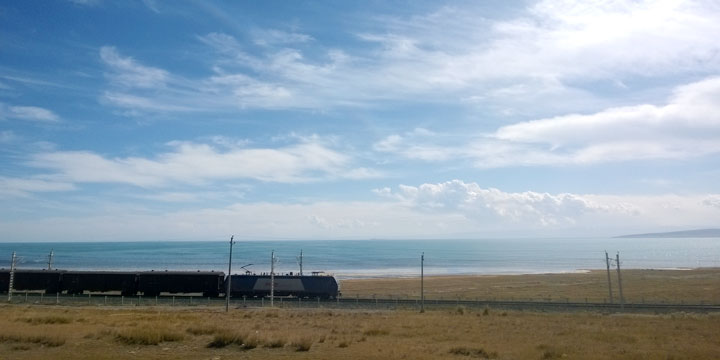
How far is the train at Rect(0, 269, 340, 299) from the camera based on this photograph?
203ft

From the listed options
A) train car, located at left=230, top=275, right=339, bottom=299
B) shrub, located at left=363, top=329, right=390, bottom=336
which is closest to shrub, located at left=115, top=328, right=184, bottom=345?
shrub, located at left=363, top=329, right=390, bottom=336

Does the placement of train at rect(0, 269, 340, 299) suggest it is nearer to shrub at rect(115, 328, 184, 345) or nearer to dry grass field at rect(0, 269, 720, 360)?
dry grass field at rect(0, 269, 720, 360)

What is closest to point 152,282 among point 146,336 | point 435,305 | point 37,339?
point 435,305

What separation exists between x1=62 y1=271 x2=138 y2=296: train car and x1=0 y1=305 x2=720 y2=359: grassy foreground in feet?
91.3

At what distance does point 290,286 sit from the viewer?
61625 millimetres

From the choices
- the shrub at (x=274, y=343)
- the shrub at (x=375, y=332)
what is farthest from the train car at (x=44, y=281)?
the shrub at (x=274, y=343)

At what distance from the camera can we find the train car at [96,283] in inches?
2488

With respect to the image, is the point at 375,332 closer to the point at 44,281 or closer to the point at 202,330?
the point at 202,330

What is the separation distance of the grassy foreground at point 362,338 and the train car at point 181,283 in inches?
1009

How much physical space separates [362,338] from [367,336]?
4.57 ft

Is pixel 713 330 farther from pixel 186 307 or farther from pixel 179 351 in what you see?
pixel 186 307

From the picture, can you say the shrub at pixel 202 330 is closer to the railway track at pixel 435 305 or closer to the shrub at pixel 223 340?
the shrub at pixel 223 340

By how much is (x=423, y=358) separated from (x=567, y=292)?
2316 inches

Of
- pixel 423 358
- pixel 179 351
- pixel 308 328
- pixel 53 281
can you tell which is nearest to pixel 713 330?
pixel 423 358
